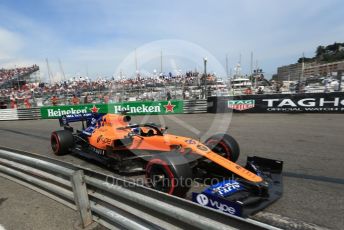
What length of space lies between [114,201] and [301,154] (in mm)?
4739

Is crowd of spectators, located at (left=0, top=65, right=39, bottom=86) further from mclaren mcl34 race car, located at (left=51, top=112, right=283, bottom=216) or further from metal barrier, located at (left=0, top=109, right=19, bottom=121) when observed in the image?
mclaren mcl34 race car, located at (left=51, top=112, right=283, bottom=216)

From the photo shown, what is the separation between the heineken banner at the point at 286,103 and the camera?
42.9 feet

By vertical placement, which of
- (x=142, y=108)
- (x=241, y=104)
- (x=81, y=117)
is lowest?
(x=142, y=108)

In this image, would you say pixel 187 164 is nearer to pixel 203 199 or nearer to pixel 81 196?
pixel 203 199

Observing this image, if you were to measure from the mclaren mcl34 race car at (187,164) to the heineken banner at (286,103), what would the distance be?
9.76 m

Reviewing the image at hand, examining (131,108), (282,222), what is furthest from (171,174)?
(131,108)

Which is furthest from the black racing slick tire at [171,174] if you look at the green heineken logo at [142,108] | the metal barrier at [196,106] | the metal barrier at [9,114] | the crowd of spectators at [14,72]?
the crowd of spectators at [14,72]

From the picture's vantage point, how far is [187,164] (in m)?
4.11

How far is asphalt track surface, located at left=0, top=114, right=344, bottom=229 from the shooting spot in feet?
12.0

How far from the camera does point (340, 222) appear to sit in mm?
3303

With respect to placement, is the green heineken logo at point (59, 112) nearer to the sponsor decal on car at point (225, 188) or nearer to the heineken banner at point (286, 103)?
the heineken banner at point (286, 103)

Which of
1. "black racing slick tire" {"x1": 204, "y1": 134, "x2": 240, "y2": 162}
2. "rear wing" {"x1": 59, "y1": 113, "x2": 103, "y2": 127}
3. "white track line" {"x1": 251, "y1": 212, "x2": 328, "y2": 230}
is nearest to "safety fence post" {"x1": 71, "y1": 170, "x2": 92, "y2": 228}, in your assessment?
"white track line" {"x1": 251, "y1": 212, "x2": 328, "y2": 230}

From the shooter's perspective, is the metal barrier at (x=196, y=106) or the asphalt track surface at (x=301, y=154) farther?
the metal barrier at (x=196, y=106)

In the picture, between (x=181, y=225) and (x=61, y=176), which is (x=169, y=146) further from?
(x=181, y=225)
